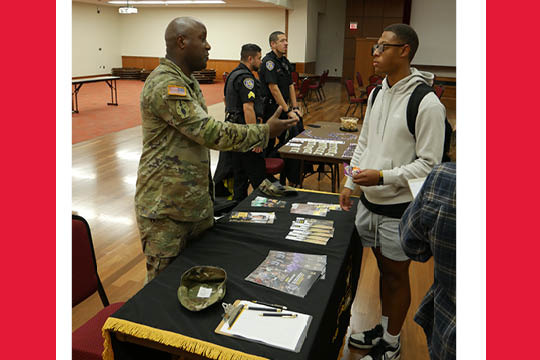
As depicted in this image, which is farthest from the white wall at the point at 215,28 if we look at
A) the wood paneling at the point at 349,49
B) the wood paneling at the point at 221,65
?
the wood paneling at the point at 349,49

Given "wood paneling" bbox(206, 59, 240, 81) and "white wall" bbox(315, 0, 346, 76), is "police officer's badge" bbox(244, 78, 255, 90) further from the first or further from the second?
"white wall" bbox(315, 0, 346, 76)

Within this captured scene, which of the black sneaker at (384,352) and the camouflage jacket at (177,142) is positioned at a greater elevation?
the camouflage jacket at (177,142)

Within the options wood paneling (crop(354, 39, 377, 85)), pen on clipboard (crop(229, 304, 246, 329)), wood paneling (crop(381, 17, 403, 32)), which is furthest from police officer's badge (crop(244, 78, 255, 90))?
wood paneling (crop(381, 17, 403, 32))

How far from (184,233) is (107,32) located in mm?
19696

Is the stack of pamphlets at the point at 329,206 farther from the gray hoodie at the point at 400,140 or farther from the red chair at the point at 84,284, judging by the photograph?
the red chair at the point at 84,284

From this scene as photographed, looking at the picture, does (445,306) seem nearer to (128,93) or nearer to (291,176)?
(291,176)

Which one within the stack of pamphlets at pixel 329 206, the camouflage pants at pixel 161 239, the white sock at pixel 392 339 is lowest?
the white sock at pixel 392 339

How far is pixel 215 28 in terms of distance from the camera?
1848 centimetres

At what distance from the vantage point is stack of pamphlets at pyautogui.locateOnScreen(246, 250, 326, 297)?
1.58 m

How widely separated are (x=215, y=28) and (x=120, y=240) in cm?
1659

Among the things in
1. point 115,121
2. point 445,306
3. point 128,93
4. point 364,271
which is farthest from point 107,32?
point 445,306

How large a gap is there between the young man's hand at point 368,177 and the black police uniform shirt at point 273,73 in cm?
310

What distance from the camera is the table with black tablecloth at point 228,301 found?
128 cm
